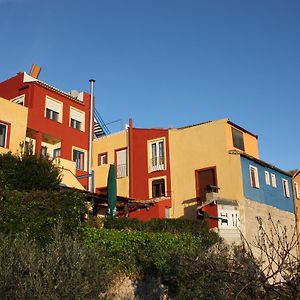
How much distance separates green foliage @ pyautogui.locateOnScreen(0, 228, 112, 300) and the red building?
16.3m

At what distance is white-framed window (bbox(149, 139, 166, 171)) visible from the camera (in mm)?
32062

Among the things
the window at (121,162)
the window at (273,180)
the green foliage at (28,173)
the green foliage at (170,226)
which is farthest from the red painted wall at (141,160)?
the green foliage at (28,173)

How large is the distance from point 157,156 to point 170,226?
11.9m

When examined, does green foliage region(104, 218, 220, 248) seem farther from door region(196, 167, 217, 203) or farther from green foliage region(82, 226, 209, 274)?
door region(196, 167, 217, 203)

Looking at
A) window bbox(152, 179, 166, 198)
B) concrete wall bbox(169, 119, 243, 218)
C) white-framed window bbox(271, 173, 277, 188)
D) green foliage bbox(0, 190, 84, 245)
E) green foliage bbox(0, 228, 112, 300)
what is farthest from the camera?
white-framed window bbox(271, 173, 277, 188)

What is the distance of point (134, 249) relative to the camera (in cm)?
1650

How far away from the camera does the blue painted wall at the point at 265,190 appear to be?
1125 inches

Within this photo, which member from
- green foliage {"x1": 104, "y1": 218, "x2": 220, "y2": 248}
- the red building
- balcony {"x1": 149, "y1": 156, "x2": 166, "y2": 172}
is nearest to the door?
balcony {"x1": 149, "y1": 156, "x2": 166, "y2": 172}

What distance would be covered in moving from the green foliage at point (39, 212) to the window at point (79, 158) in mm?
14317

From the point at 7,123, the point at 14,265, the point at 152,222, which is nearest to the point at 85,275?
the point at 14,265

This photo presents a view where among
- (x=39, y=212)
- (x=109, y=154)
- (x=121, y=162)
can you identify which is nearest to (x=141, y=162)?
(x=121, y=162)

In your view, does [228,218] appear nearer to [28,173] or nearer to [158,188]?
[158,188]

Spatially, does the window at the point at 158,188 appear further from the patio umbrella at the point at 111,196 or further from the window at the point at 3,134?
the window at the point at 3,134

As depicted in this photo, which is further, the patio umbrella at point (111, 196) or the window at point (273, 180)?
the window at point (273, 180)
